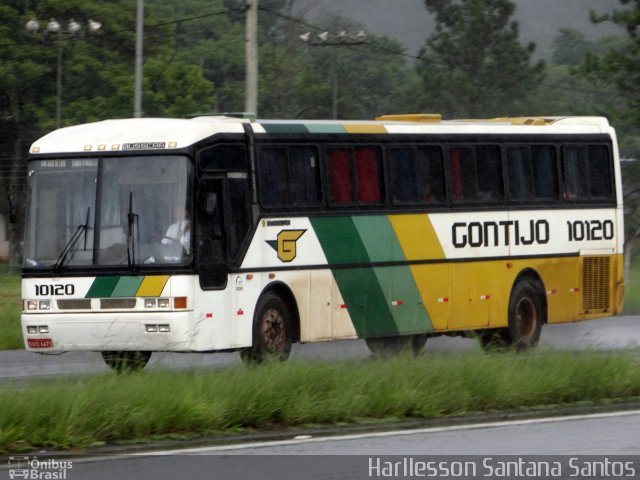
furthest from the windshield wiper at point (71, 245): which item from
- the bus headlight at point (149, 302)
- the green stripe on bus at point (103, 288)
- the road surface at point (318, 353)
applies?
the road surface at point (318, 353)

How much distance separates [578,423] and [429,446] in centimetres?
201

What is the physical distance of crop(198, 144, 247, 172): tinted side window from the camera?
17.5 metres

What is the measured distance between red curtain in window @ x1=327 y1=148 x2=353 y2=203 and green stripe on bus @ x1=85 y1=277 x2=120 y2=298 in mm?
3328

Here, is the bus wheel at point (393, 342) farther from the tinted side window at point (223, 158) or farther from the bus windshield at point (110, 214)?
the bus windshield at point (110, 214)

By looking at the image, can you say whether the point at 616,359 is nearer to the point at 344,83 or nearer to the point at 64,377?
the point at 64,377

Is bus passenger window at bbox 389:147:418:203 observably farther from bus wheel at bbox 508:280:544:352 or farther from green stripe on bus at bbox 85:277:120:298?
green stripe on bus at bbox 85:277:120:298

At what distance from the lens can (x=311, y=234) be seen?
1873cm

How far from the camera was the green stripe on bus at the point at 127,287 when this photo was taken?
16891 millimetres

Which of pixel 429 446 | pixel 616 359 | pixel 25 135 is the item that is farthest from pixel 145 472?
pixel 25 135

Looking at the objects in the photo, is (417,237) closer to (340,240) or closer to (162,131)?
(340,240)

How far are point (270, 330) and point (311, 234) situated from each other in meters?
1.35

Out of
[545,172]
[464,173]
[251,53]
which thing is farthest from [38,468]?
[251,53]

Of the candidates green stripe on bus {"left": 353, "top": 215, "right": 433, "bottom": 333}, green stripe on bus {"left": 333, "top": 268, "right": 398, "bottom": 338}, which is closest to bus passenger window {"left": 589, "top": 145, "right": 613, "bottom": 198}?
green stripe on bus {"left": 353, "top": 215, "right": 433, "bottom": 333}

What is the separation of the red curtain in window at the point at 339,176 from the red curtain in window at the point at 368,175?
188mm
